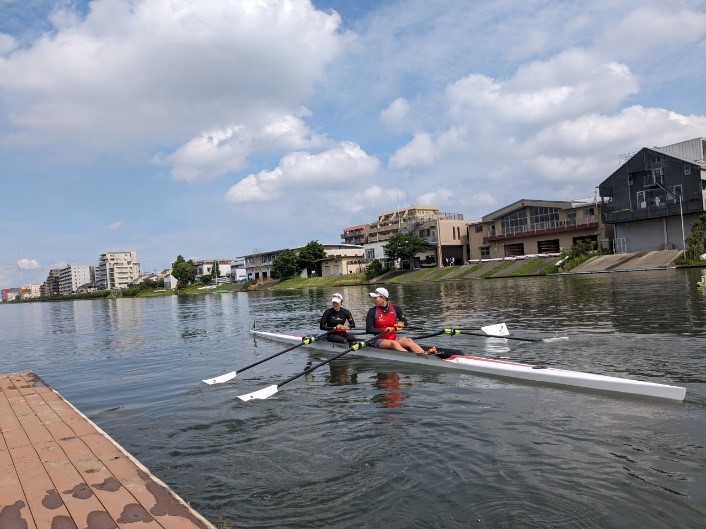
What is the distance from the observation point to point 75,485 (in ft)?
17.6

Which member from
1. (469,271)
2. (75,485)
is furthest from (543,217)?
(75,485)

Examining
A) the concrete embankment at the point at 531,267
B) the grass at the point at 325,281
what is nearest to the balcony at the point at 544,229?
the concrete embankment at the point at 531,267

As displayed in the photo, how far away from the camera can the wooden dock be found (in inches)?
179

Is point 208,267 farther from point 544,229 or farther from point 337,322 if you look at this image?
point 337,322

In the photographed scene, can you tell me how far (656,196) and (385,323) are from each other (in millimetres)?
56126

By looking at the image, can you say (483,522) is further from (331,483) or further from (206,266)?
(206,266)

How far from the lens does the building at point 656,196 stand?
5501 centimetres

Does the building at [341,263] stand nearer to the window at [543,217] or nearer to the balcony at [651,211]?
the window at [543,217]

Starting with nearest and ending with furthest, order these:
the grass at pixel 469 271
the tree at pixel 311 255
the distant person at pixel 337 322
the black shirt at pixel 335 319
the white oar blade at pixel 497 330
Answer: the white oar blade at pixel 497 330 → the distant person at pixel 337 322 → the black shirt at pixel 335 319 → the grass at pixel 469 271 → the tree at pixel 311 255

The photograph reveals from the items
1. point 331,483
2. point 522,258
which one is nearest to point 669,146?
point 522,258

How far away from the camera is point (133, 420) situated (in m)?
9.86

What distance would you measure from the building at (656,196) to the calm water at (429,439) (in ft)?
154

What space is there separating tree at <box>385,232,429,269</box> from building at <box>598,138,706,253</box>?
2740 cm

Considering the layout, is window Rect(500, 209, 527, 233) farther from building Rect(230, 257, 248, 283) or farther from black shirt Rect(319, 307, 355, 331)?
building Rect(230, 257, 248, 283)
